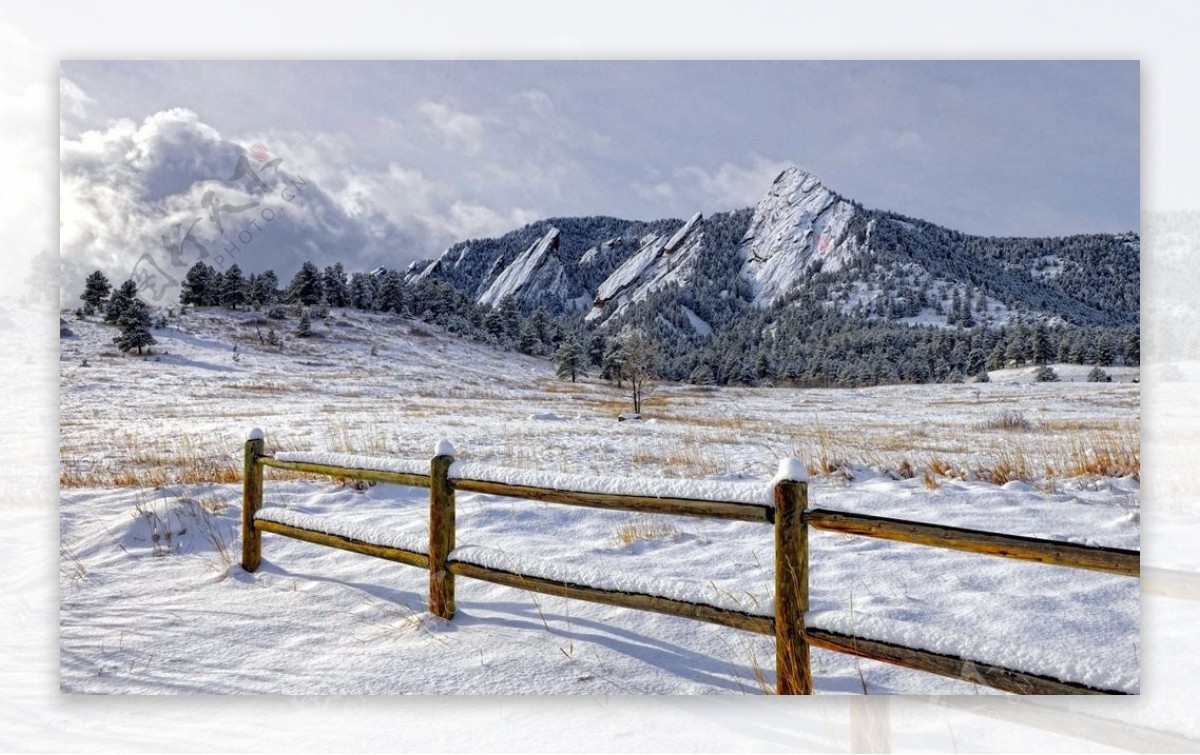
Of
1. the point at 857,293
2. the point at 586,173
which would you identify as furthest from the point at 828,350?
the point at 586,173

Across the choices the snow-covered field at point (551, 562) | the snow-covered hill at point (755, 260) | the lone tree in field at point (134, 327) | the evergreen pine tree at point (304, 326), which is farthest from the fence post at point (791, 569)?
the evergreen pine tree at point (304, 326)

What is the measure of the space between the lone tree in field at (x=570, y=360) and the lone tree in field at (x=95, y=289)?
759 inches

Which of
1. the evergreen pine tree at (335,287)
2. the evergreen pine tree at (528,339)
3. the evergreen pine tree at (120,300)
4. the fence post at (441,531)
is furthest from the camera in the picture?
the evergreen pine tree at (528,339)

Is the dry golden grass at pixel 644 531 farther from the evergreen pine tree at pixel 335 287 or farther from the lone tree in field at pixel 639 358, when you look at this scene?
the evergreen pine tree at pixel 335 287

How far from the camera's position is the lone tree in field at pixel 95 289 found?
6176mm

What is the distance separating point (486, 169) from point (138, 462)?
6214 millimetres

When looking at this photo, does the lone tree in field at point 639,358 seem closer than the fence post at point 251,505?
No

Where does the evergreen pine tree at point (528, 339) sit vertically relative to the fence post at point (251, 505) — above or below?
above

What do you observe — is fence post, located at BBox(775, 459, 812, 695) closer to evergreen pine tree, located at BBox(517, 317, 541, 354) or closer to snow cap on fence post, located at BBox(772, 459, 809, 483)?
snow cap on fence post, located at BBox(772, 459, 809, 483)

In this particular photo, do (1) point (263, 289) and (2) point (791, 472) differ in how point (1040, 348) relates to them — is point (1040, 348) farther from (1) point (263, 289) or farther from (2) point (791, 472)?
(1) point (263, 289)

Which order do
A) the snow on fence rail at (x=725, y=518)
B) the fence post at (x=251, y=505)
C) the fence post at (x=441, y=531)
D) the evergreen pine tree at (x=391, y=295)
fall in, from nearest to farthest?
the snow on fence rail at (x=725, y=518) → the fence post at (x=441, y=531) → the fence post at (x=251, y=505) → the evergreen pine tree at (x=391, y=295)

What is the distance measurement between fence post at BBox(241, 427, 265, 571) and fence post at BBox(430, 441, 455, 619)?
2086 mm

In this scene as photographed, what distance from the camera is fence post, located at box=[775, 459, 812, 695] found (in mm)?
2857

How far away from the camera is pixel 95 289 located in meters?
6.59
